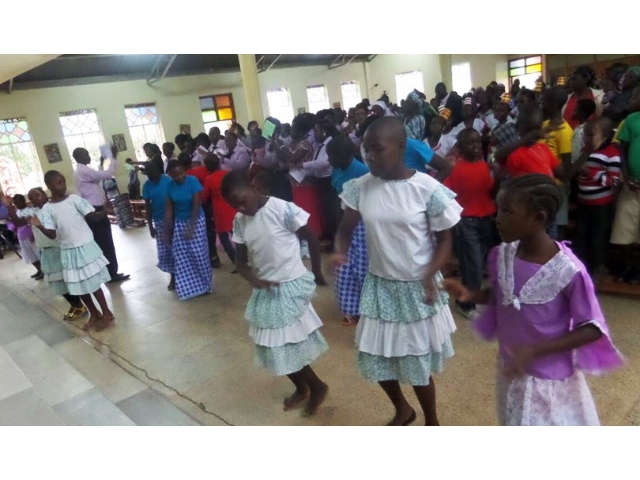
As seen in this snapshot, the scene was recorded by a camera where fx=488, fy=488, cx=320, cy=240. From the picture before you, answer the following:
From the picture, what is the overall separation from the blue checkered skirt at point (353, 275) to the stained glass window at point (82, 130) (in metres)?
10.5

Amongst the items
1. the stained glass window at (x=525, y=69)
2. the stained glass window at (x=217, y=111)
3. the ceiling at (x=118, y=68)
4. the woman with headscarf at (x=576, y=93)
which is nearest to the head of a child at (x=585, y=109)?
the woman with headscarf at (x=576, y=93)

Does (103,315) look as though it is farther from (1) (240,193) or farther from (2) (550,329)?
(2) (550,329)

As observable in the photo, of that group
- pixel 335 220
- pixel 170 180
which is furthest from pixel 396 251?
pixel 335 220

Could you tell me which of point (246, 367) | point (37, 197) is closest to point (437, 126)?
point (246, 367)

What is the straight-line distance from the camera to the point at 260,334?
243 centimetres

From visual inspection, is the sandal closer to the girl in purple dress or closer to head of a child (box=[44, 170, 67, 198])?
the girl in purple dress

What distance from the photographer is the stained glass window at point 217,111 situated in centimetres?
1450

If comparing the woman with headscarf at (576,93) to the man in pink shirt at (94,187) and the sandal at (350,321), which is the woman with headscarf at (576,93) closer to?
the sandal at (350,321)

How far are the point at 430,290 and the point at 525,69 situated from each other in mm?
19323

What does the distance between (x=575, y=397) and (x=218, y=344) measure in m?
2.68

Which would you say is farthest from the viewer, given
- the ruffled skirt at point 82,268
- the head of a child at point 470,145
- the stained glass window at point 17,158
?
the stained glass window at point 17,158

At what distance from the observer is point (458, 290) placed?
1.71 meters

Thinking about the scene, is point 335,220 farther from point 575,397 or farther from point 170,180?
point 575,397
